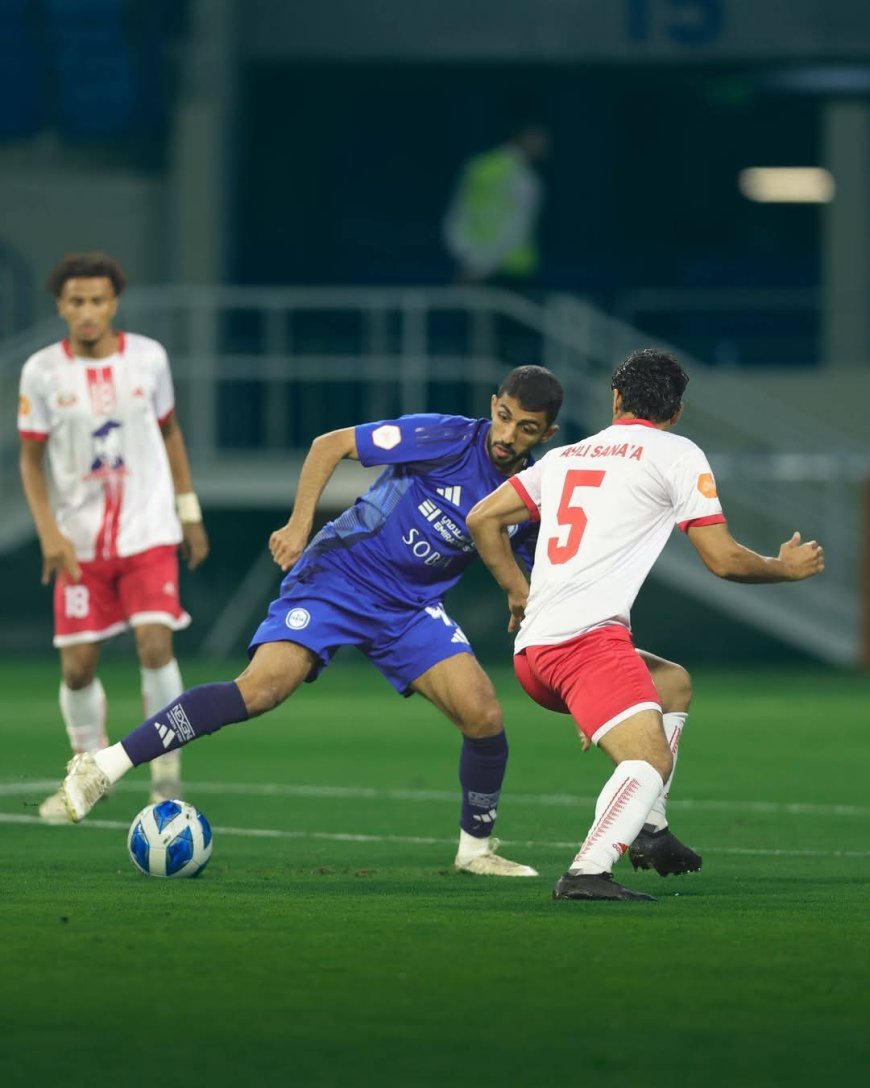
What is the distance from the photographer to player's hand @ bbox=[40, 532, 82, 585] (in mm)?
9844

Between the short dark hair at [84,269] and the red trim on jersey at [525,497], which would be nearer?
the red trim on jersey at [525,497]

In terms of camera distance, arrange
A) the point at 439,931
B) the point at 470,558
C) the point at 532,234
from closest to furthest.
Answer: the point at 439,931
the point at 470,558
the point at 532,234

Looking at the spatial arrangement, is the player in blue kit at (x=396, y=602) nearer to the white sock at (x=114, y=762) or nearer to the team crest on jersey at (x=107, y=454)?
the white sock at (x=114, y=762)

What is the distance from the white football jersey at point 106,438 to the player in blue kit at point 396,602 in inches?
74.6

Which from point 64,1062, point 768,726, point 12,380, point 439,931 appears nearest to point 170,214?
point 12,380

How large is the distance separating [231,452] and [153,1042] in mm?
15481

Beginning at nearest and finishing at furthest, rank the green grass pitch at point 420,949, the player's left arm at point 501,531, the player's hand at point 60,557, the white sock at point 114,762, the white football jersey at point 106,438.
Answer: the green grass pitch at point 420,949, the player's left arm at point 501,531, the white sock at point 114,762, the player's hand at point 60,557, the white football jersey at point 106,438

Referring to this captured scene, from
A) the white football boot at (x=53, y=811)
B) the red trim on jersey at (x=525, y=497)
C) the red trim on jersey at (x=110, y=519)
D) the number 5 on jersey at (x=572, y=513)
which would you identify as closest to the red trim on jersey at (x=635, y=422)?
the number 5 on jersey at (x=572, y=513)

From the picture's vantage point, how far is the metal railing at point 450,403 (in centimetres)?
1988

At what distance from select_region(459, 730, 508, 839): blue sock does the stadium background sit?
42 centimetres

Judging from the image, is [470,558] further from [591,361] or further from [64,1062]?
[591,361]

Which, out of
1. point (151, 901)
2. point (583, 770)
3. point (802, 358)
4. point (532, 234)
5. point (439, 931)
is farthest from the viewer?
point (802, 358)

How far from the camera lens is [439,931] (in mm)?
6660

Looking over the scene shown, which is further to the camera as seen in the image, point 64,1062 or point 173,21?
point 173,21
